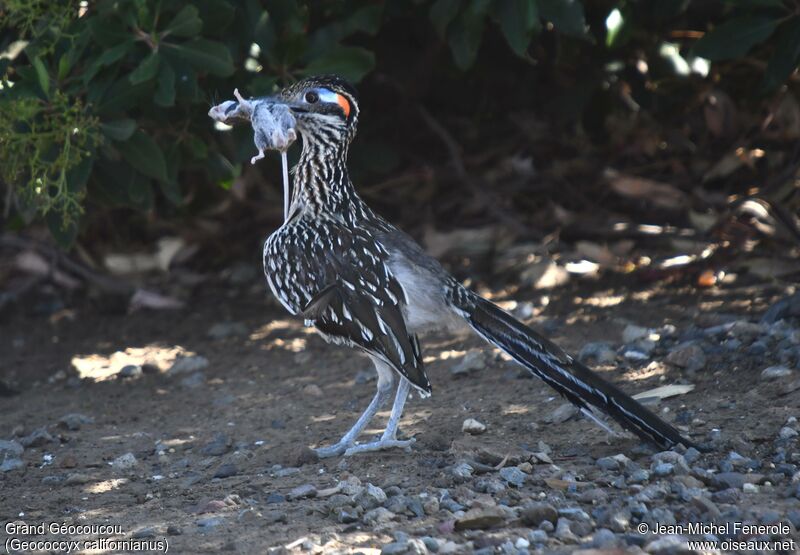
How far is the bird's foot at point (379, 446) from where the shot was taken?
16.6 ft

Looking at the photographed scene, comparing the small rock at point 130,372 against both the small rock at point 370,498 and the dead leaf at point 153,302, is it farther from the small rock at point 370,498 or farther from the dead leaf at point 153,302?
the small rock at point 370,498

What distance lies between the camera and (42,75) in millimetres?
5664

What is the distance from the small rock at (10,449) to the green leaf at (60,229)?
1525mm

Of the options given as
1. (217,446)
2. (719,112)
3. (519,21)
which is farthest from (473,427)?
(719,112)

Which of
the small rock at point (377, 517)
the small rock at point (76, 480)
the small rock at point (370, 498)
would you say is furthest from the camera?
the small rock at point (76, 480)

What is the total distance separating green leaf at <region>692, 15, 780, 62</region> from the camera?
246 inches

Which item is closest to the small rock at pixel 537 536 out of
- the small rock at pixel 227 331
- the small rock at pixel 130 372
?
the small rock at pixel 130 372

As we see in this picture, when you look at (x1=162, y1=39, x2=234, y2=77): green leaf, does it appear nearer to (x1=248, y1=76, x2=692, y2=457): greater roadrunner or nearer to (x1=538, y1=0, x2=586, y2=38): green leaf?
(x1=248, y1=76, x2=692, y2=457): greater roadrunner

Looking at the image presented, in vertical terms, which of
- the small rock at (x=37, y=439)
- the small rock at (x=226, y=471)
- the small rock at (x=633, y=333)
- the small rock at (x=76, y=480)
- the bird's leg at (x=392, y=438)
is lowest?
the small rock at (x=76, y=480)

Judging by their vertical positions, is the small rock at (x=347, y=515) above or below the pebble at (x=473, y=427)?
below

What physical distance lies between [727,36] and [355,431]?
10.4 ft

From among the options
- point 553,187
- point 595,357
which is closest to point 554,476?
point 595,357

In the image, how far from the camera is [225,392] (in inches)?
253

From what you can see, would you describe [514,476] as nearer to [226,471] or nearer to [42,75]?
[226,471]
